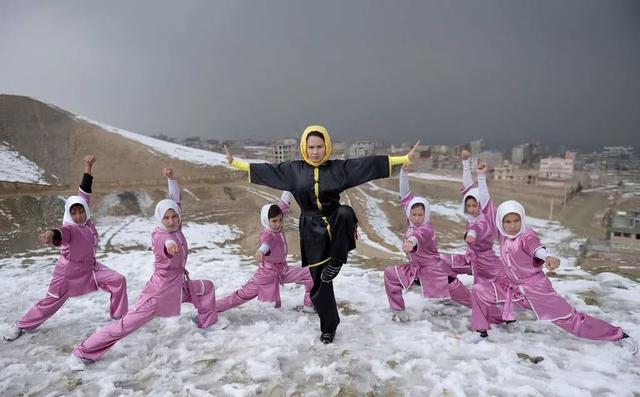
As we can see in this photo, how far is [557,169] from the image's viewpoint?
32438 mm

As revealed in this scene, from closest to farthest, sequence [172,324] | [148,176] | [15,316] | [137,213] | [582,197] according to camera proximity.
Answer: [172,324], [15,316], [137,213], [148,176], [582,197]

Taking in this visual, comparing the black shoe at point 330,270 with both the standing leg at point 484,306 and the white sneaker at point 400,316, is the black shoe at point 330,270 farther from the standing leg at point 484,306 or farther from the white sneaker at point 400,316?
the standing leg at point 484,306

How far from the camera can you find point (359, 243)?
14023mm

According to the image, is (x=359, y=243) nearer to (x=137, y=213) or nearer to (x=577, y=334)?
→ (x=137, y=213)

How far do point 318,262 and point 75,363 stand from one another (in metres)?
2.32

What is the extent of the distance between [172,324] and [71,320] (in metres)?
1.29

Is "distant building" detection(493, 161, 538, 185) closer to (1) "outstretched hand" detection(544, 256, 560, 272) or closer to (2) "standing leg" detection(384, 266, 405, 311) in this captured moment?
(2) "standing leg" detection(384, 266, 405, 311)

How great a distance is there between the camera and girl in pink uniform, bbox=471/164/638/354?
10.8ft

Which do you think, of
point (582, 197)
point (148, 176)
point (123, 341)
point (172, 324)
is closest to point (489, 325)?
point (172, 324)

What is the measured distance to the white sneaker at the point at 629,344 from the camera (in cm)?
316

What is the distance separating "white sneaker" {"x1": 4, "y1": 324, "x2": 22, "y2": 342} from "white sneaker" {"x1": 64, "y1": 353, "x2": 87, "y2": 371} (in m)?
1.10

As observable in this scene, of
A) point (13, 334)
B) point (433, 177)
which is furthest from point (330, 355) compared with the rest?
point (433, 177)

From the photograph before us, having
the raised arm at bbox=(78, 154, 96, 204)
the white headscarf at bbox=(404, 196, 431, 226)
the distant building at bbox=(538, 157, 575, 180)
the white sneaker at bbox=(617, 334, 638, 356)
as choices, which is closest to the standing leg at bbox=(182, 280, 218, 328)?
the raised arm at bbox=(78, 154, 96, 204)

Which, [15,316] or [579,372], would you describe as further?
[15,316]
